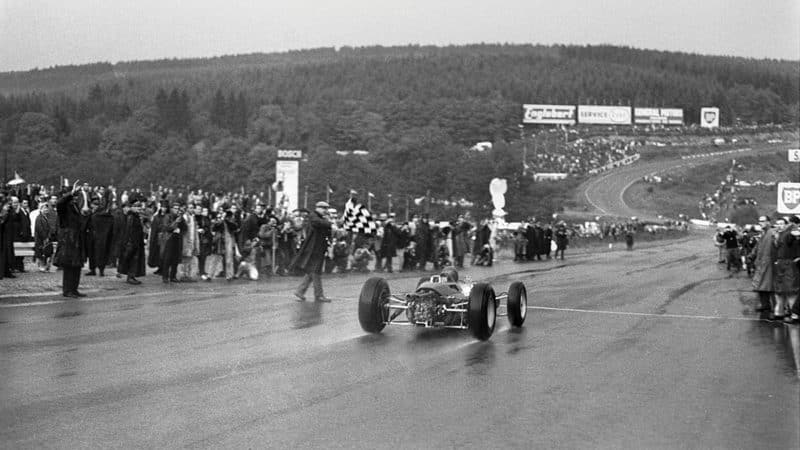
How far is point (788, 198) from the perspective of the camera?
99.2 ft

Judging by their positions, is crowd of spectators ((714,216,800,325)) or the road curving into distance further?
the road curving into distance

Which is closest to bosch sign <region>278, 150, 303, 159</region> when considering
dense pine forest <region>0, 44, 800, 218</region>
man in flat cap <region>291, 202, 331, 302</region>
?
dense pine forest <region>0, 44, 800, 218</region>

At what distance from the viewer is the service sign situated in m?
30.3

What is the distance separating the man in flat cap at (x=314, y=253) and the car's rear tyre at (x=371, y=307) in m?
4.62

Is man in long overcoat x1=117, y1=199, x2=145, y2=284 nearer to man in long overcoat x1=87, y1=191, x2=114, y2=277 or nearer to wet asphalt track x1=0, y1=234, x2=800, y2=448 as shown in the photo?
man in long overcoat x1=87, y1=191, x2=114, y2=277

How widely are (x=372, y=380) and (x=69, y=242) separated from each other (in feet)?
32.0

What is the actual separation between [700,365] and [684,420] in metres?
3.72

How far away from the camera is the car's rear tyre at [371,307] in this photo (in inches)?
567

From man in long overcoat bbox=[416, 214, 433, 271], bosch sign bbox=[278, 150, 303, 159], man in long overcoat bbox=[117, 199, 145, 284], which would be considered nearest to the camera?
man in long overcoat bbox=[117, 199, 145, 284]

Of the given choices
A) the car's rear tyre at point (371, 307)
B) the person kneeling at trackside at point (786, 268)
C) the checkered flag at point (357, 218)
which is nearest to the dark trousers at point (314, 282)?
the car's rear tyre at point (371, 307)

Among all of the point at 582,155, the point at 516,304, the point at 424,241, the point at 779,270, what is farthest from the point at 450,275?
the point at 582,155

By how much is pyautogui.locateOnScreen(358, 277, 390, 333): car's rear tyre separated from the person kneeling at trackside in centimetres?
868

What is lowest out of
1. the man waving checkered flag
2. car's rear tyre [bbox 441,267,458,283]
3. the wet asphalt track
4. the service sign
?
the wet asphalt track

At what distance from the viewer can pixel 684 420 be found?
888 cm
